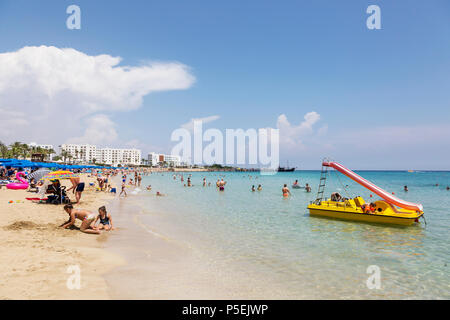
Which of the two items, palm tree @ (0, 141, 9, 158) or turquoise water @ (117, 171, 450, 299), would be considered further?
palm tree @ (0, 141, 9, 158)

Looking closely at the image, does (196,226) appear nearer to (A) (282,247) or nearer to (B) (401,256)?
(A) (282,247)

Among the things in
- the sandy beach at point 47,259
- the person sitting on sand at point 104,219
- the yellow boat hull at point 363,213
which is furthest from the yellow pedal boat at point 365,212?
the sandy beach at point 47,259

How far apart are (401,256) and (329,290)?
14.9 feet

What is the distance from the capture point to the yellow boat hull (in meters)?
13.4

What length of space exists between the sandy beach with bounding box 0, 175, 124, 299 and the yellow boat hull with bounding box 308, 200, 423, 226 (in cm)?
1227

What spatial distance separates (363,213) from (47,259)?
14.7 meters

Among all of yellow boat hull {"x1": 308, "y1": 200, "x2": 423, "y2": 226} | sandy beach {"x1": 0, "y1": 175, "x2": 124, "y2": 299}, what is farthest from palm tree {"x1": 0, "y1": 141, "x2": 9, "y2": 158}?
yellow boat hull {"x1": 308, "y1": 200, "x2": 423, "y2": 226}

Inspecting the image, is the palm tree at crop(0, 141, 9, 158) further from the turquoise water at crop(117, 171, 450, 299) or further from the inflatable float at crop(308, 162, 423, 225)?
the inflatable float at crop(308, 162, 423, 225)

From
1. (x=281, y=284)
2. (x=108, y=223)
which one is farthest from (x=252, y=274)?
(x=108, y=223)

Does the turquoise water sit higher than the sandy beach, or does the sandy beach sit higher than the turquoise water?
the sandy beach

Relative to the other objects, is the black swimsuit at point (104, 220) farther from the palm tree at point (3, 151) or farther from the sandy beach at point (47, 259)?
the palm tree at point (3, 151)

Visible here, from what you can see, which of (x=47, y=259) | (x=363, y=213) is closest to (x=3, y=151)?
(x=47, y=259)

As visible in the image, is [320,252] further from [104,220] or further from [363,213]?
[104,220]

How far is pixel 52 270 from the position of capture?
19.7 ft
